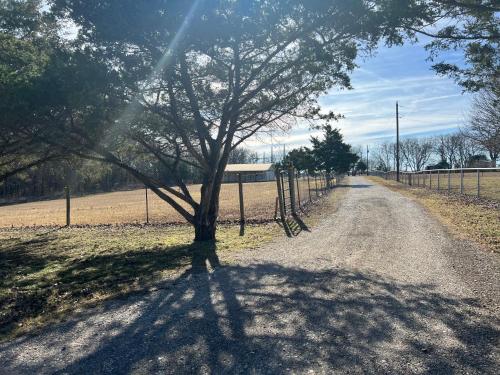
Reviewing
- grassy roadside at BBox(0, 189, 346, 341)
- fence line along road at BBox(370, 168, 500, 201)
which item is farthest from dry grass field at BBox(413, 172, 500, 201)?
grassy roadside at BBox(0, 189, 346, 341)

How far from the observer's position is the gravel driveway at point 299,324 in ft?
12.8

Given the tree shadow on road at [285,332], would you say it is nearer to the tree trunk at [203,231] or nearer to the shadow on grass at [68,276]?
the shadow on grass at [68,276]

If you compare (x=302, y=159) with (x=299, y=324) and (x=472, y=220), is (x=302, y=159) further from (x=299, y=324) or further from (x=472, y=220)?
(x=299, y=324)

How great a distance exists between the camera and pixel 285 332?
4.59 meters

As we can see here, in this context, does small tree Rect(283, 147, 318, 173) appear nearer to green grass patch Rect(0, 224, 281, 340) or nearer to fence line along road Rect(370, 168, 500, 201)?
fence line along road Rect(370, 168, 500, 201)

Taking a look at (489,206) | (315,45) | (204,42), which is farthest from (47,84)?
(489,206)

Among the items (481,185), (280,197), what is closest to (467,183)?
(481,185)

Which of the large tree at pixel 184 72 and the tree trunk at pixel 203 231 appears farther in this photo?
the tree trunk at pixel 203 231

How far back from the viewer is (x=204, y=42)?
9836 millimetres

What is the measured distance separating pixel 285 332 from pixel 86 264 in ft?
20.6

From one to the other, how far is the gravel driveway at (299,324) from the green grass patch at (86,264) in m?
0.70

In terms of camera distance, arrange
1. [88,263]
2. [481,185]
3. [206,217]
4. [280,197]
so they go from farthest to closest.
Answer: [481,185], [280,197], [206,217], [88,263]

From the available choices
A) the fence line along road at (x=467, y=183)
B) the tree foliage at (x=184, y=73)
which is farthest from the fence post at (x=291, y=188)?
the fence line along road at (x=467, y=183)

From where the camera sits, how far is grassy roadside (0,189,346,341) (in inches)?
249
